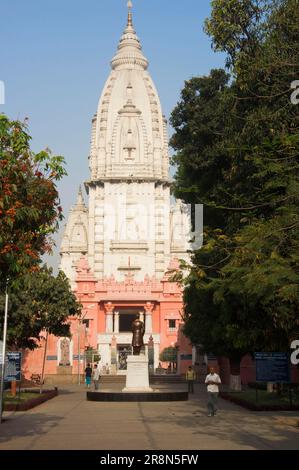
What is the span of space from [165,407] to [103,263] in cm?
7281

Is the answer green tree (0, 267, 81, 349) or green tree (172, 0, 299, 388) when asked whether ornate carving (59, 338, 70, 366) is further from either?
green tree (172, 0, 299, 388)

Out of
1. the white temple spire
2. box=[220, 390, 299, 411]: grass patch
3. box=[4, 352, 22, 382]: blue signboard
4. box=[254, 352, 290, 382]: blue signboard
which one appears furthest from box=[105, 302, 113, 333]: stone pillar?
box=[254, 352, 290, 382]: blue signboard

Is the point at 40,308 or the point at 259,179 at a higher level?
the point at 259,179

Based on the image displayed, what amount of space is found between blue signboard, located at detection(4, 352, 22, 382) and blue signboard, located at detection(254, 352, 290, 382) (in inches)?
337

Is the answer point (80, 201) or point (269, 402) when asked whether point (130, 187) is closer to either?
point (80, 201)

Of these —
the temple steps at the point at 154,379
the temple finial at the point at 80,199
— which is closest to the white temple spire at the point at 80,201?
the temple finial at the point at 80,199

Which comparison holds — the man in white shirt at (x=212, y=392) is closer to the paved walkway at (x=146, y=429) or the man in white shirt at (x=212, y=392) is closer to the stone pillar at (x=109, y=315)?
Result: the paved walkway at (x=146, y=429)

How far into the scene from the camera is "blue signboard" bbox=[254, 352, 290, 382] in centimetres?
2530

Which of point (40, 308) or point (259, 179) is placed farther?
point (40, 308)

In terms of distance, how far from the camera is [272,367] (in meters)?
25.4

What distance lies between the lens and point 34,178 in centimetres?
1614

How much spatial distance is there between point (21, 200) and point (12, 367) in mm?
12419

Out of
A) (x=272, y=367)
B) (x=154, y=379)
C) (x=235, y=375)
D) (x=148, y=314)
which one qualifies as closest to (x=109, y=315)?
(x=148, y=314)

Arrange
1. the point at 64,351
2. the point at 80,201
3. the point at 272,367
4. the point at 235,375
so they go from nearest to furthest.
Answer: the point at 272,367 → the point at 235,375 → the point at 64,351 → the point at 80,201
